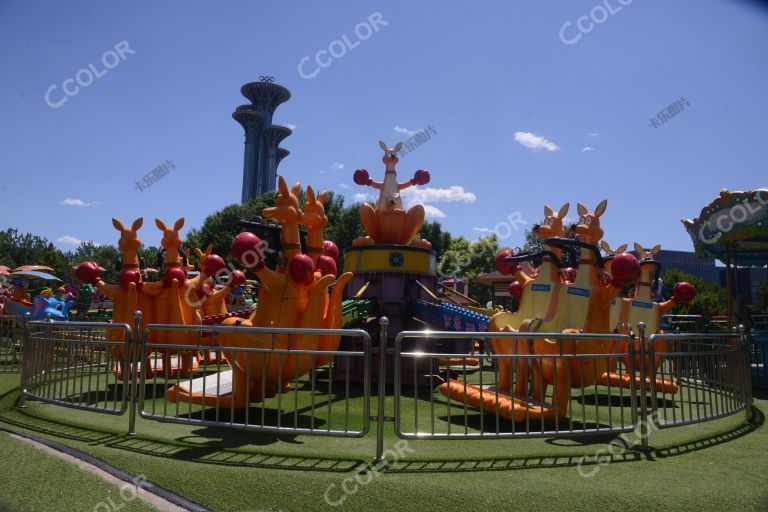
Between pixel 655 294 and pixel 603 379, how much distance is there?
3043 mm

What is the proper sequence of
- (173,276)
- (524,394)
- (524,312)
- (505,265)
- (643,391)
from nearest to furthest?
(643,391)
(524,394)
(524,312)
(505,265)
(173,276)

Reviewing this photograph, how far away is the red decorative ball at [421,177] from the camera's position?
1052 centimetres

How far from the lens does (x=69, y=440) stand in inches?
183

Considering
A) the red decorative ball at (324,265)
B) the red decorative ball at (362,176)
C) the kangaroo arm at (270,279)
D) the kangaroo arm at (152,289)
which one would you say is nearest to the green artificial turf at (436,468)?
the kangaroo arm at (270,279)

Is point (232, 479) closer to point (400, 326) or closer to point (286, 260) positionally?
point (286, 260)

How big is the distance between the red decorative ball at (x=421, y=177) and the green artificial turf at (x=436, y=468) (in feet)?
20.9

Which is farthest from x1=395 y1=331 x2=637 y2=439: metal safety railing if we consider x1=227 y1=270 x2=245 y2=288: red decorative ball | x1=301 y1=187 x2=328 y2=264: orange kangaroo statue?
x1=227 y1=270 x2=245 y2=288: red decorative ball

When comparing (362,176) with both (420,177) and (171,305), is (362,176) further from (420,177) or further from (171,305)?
(171,305)

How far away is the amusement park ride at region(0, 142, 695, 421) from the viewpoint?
5.75m

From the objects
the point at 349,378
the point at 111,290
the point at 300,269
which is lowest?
the point at 349,378

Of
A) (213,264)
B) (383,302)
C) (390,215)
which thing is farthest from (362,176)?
(213,264)

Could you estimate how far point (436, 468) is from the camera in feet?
13.1

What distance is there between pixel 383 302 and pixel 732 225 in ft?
27.2

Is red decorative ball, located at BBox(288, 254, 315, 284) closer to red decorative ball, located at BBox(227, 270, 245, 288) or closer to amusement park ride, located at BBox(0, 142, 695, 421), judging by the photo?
amusement park ride, located at BBox(0, 142, 695, 421)
